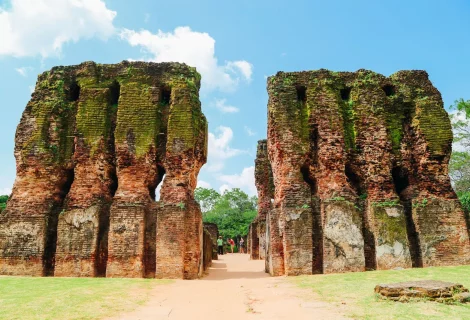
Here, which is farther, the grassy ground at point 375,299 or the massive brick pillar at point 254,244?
the massive brick pillar at point 254,244

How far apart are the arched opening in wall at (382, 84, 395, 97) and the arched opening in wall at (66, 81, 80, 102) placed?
11628 mm

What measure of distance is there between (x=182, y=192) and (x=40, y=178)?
193 inches

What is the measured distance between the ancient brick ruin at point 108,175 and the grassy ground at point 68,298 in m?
2.01

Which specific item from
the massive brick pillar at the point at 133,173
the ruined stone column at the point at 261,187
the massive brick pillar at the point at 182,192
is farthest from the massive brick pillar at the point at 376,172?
the ruined stone column at the point at 261,187

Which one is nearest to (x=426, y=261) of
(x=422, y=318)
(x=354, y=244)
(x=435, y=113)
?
(x=354, y=244)

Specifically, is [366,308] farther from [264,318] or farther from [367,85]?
[367,85]

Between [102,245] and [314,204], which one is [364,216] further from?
[102,245]

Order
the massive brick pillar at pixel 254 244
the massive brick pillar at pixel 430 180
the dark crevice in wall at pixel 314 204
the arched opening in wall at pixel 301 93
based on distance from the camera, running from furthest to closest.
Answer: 1. the massive brick pillar at pixel 254 244
2. the arched opening in wall at pixel 301 93
3. the massive brick pillar at pixel 430 180
4. the dark crevice in wall at pixel 314 204

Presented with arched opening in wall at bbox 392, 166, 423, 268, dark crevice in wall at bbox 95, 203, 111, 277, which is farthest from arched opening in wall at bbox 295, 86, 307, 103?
dark crevice in wall at bbox 95, 203, 111, 277

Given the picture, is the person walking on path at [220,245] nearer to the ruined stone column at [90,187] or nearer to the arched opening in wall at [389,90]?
the ruined stone column at [90,187]

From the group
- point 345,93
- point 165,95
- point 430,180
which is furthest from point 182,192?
point 430,180

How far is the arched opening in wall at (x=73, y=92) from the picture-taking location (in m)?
13.8

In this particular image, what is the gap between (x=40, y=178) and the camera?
1248 centimetres

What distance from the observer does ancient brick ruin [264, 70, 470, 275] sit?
11602 millimetres
